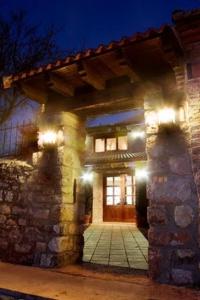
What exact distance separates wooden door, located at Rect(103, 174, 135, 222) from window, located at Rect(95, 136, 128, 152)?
5.84 feet

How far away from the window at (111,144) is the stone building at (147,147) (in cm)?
1011

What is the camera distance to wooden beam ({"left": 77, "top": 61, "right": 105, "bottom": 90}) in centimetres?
448

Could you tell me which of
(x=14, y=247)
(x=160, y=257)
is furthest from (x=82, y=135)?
(x=160, y=257)

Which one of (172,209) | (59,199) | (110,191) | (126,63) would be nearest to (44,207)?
(59,199)

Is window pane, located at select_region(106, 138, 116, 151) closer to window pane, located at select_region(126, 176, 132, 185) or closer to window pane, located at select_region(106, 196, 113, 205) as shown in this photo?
window pane, located at select_region(126, 176, 132, 185)

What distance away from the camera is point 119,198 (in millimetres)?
15547

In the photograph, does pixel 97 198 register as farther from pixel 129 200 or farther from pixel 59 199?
pixel 59 199

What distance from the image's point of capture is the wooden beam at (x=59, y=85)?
485cm

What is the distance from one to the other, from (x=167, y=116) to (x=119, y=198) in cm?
1199

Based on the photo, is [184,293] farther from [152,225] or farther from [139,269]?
[139,269]

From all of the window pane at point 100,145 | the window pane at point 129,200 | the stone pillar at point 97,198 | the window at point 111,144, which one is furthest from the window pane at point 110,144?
the window pane at point 129,200

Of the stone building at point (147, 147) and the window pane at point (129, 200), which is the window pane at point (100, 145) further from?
the stone building at point (147, 147)

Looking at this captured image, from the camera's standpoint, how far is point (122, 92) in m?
4.89

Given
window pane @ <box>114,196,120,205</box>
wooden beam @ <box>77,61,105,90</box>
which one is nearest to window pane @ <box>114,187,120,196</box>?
window pane @ <box>114,196,120,205</box>
